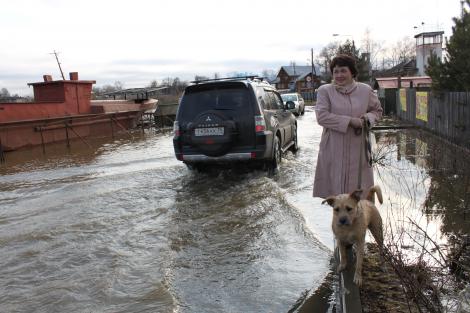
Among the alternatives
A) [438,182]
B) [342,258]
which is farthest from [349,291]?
[438,182]

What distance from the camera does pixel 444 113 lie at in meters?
12.9

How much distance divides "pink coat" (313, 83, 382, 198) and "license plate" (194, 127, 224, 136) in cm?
409

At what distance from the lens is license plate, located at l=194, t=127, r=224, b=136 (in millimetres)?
8062

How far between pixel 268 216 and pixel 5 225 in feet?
13.2

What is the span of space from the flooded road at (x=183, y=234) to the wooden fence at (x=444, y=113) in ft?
5.79

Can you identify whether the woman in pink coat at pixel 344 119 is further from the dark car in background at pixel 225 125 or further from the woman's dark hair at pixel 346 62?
the dark car in background at pixel 225 125

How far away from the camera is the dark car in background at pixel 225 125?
26.7 feet

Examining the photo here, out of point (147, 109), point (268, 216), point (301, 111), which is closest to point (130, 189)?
point (268, 216)

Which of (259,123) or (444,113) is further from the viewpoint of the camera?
(444,113)

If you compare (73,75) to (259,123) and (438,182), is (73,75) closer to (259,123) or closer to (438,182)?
(259,123)

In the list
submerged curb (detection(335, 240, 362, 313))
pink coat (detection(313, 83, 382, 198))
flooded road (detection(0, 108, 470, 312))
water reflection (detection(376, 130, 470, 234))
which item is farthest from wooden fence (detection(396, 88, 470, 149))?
submerged curb (detection(335, 240, 362, 313))

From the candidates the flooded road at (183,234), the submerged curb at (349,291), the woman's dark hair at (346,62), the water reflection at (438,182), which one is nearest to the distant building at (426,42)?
the water reflection at (438,182)

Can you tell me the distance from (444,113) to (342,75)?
10.4 m

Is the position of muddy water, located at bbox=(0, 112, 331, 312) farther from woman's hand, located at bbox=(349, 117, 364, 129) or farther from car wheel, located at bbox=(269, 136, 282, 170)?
woman's hand, located at bbox=(349, 117, 364, 129)
